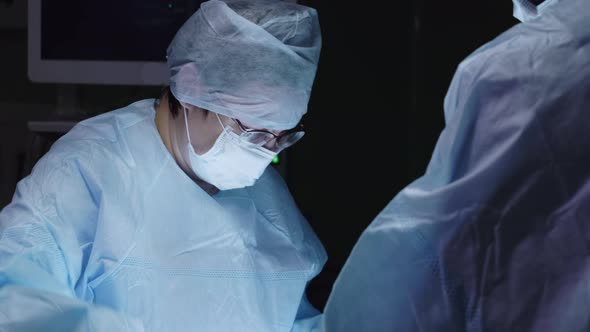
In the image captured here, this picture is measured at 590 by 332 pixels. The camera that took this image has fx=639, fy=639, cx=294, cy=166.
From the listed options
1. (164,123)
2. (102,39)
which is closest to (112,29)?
(102,39)

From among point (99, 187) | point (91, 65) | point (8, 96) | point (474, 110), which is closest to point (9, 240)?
point (99, 187)

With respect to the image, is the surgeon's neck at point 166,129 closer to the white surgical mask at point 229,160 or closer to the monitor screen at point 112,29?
the white surgical mask at point 229,160

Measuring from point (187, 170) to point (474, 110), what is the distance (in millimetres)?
703

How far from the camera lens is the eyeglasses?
1155 mm

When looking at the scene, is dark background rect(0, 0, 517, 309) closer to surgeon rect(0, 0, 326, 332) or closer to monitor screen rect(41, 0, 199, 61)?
monitor screen rect(41, 0, 199, 61)

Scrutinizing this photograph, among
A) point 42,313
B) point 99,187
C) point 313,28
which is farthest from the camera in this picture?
point 313,28

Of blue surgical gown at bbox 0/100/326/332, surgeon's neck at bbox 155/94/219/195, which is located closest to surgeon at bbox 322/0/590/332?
blue surgical gown at bbox 0/100/326/332

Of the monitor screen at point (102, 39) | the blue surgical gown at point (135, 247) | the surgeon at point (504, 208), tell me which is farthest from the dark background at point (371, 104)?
the surgeon at point (504, 208)

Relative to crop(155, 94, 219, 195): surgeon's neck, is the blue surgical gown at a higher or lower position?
lower

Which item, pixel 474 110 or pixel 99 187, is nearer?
pixel 474 110

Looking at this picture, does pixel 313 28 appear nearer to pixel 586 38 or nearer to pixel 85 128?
pixel 85 128

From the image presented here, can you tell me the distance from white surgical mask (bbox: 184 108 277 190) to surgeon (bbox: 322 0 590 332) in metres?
0.54

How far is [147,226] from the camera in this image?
111 cm

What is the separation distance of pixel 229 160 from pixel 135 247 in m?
0.23
